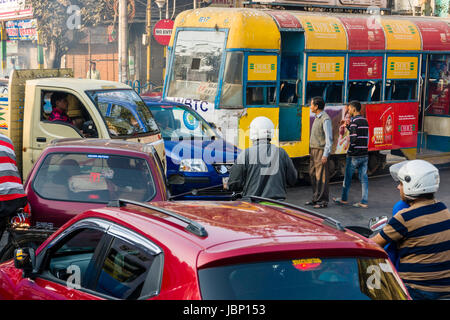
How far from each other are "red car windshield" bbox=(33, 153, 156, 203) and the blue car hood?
4.60 meters

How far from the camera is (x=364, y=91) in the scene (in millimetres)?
14719

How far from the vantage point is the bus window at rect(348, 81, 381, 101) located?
1454 centimetres

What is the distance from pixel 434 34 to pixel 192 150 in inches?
284

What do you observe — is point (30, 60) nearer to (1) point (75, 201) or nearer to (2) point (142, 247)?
(1) point (75, 201)

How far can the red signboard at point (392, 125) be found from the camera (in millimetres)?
14812

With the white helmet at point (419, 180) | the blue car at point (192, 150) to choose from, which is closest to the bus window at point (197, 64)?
the blue car at point (192, 150)

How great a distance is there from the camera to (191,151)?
11609 millimetres

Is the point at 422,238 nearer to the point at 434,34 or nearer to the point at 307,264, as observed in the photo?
the point at 307,264

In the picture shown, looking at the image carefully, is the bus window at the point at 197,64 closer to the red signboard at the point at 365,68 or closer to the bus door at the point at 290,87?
the bus door at the point at 290,87

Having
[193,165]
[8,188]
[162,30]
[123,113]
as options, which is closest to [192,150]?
[193,165]

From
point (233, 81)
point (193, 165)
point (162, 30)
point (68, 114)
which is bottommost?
point (193, 165)

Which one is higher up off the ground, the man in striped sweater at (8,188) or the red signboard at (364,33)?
the red signboard at (364,33)

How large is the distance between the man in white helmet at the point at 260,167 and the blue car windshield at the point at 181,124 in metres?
5.01

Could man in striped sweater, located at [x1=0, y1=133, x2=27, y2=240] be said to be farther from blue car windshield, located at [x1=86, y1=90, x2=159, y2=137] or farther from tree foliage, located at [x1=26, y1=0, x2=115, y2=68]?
tree foliage, located at [x1=26, y1=0, x2=115, y2=68]
